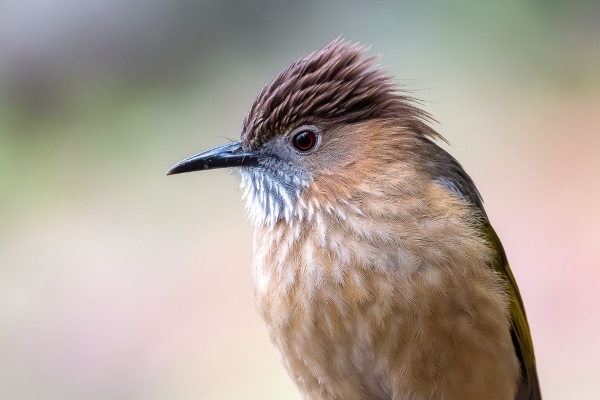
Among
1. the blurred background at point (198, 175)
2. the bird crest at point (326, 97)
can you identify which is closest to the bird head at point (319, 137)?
the bird crest at point (326, 97)

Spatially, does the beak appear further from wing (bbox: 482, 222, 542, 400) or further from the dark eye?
wing (bbox: 482, 222, 542, 400)

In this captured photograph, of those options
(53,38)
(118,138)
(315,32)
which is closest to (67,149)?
(118,138)

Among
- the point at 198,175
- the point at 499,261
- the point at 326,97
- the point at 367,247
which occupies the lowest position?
the point at 499,261

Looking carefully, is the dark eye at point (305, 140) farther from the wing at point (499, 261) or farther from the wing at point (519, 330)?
the wing at point (519, 330)

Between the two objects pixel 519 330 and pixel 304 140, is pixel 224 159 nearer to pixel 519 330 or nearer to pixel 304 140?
pixel 304 140

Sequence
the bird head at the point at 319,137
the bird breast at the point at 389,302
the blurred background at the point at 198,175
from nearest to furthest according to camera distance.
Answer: the bird breast at the point at 389,302 < the bird head at the point at 319,137 < the blurred background at the point at 198,175

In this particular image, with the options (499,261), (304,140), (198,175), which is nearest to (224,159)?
(304,140)
